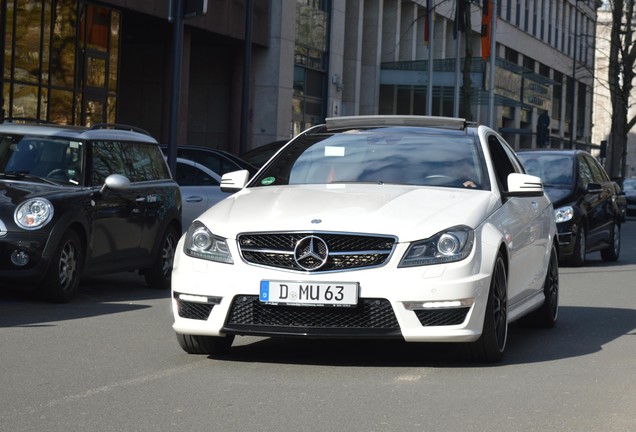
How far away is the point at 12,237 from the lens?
11633 mm

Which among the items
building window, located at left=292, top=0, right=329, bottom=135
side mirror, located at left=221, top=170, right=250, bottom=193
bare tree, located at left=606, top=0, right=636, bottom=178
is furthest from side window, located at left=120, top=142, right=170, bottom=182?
bare tree, located at left=606, top=0, right=636, bottom=178

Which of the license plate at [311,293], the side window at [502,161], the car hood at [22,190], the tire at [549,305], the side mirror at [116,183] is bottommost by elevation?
the tire at [549,305]

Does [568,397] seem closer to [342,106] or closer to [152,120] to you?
[152,120]

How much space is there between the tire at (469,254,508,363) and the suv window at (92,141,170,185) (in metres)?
5.36

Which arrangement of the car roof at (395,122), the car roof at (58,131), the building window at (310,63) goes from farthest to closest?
the building window at (310,63) < the car roof at (58,131) < the car roof at (395,122)

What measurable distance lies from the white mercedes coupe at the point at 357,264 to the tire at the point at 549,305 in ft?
5.27

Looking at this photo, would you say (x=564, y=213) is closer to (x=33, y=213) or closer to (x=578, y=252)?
(x=578, y=252)

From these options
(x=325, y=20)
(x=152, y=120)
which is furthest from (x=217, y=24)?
(x=325, y=20)

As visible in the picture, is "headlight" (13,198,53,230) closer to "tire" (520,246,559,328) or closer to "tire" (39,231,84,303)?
"tire" (39,231,84,303)

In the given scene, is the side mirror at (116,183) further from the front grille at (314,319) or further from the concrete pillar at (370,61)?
the concrete pillar at (370,61)

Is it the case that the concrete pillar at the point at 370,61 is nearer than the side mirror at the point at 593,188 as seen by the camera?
No

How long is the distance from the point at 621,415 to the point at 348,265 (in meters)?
1.87

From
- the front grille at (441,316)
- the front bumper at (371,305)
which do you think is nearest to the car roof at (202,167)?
the front bumper at (371,305)

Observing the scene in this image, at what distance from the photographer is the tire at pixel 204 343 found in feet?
28.0
